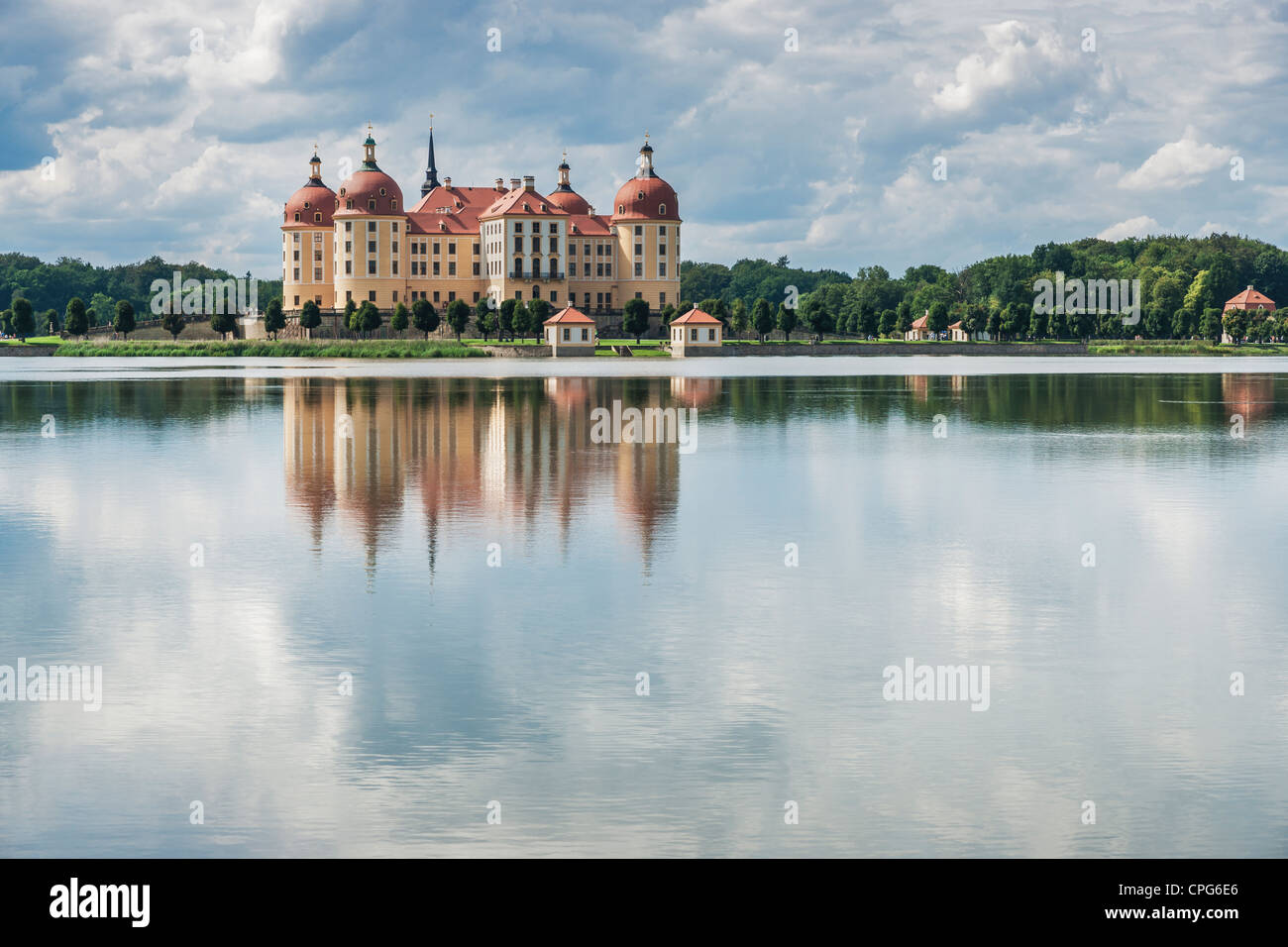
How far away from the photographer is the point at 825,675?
10.5 m

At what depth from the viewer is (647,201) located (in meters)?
120

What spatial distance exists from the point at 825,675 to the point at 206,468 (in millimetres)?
15997

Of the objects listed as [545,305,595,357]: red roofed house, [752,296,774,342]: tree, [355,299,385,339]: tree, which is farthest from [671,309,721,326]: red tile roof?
[355,299,385,339]: tree

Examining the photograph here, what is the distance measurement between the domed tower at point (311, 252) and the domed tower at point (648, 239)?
77.7ft

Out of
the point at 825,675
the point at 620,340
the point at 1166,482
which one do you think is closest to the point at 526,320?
the point at 620,340

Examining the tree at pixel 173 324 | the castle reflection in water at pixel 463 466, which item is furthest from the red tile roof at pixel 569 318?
the castle reflection in water at pixel 463 466

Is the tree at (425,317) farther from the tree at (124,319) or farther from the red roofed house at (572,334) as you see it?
the tree at (124,319)

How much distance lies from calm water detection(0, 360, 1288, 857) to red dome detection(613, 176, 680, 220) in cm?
9700

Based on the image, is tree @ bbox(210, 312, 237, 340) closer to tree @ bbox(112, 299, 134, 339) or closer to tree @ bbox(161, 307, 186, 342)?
tree @ bbox(161, 307, 186, 342)

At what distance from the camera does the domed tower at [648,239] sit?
11962 centimetres

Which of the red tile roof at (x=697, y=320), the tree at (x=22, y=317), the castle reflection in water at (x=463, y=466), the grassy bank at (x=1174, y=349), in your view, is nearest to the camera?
the castle reflection in water at (x=463, y=466)

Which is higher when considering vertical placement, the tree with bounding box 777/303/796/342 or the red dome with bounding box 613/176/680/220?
the red dome with bounding box 613/176/680/220

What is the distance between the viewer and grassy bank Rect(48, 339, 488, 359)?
91.1 metres
